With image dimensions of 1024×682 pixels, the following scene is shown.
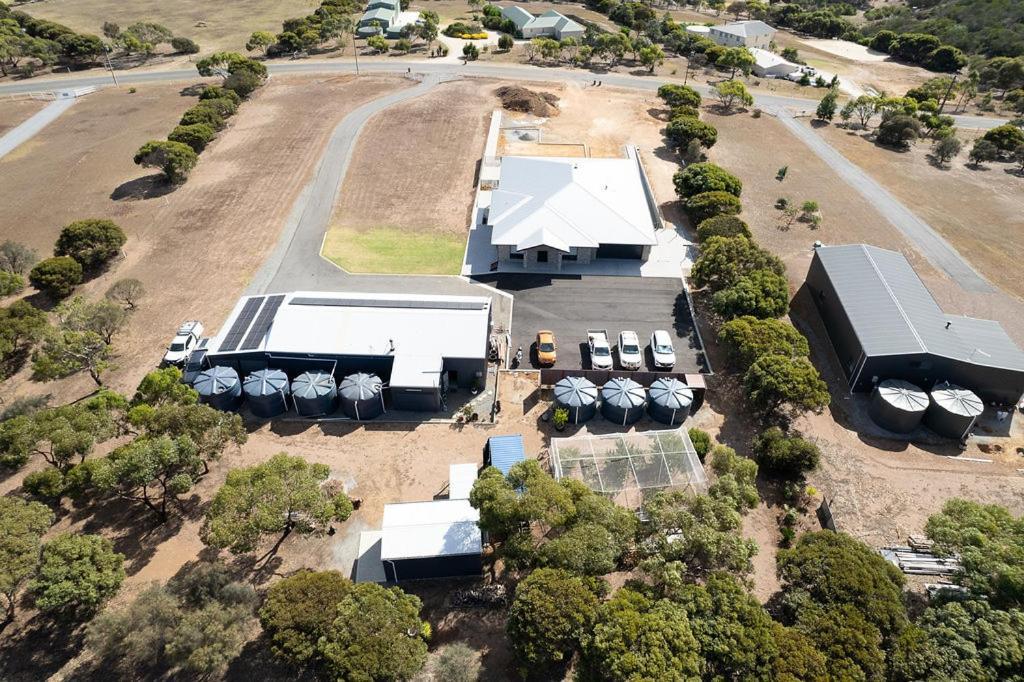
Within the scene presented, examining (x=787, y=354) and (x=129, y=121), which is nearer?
(x=787, y=354)

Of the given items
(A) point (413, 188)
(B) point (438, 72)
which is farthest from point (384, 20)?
(A) point (413, 188)

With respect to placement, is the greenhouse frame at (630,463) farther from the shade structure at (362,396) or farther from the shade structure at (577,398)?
the shade structure at (362,396)

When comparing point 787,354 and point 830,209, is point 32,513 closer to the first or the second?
point 787,354

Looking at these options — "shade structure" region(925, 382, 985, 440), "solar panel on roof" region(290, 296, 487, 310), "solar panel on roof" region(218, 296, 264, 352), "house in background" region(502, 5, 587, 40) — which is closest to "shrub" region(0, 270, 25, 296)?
"solar panel on roof" region(218, 296, 264, 352)

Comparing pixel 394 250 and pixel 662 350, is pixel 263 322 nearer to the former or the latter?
pixel 394 250

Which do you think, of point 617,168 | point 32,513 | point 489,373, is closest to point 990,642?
point 489,373

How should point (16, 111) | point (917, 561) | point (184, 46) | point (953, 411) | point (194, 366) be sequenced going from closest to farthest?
1. point (917, 561)
2. point (953, 411)
3. point (194, 366)
4. point (16, 111)
5. point (184, 46)

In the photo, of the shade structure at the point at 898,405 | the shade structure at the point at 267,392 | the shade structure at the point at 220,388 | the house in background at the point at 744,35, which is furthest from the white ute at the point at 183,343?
the house in background at the point at 744,35
